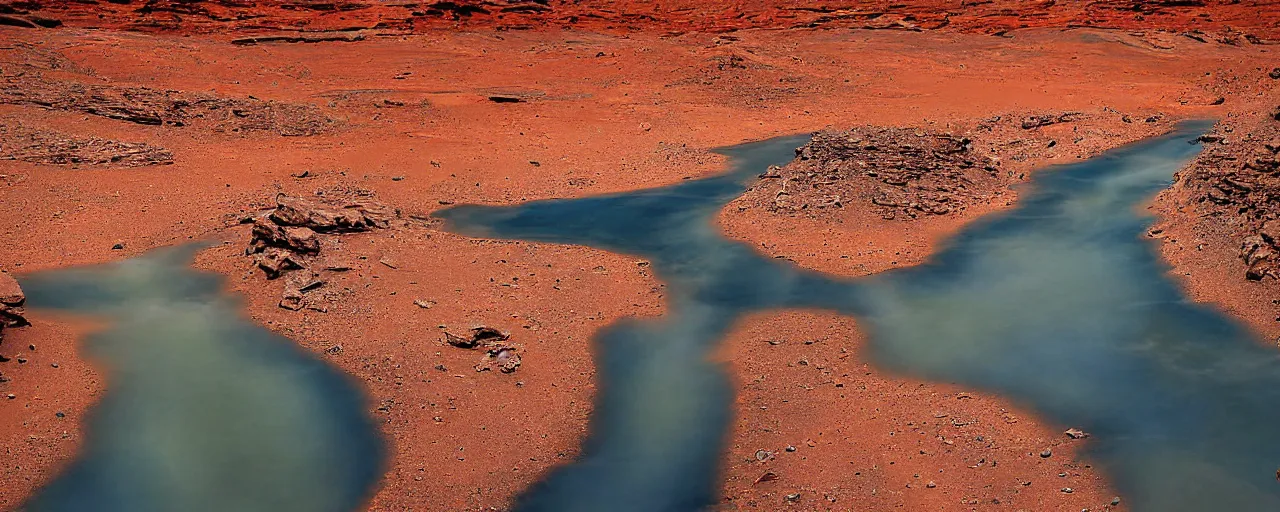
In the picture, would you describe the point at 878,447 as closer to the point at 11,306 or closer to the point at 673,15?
the point at 11,306

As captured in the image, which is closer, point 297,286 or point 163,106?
point 297,286

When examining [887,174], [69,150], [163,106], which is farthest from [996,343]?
[163,106]

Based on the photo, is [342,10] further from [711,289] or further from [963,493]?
[963,493]

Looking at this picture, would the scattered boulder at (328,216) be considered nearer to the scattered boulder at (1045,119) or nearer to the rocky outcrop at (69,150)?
the rocky outcrop at (69,150)

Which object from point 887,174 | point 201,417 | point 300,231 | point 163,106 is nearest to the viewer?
point 201,417

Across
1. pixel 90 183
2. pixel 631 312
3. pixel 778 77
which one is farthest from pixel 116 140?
pixel 778 77
